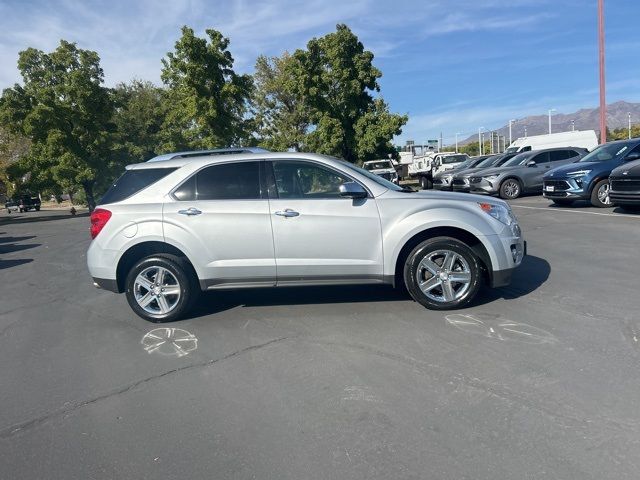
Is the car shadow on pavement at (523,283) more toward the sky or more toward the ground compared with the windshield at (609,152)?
more toward the ground

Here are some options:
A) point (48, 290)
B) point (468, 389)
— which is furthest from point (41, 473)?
point (48, 290)

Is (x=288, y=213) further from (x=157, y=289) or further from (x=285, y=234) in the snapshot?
(x=157, y=289)

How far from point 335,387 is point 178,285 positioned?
97.4 inches

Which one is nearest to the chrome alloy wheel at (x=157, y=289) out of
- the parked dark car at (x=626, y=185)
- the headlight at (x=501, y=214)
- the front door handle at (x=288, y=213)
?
the front door handle at (x=288, y=213)

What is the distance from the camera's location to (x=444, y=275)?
17.3 ft

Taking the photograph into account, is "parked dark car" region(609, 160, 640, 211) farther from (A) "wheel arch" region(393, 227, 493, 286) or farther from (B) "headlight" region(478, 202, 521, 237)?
(A) "wheel arch" region(393, 227, 493, 286)

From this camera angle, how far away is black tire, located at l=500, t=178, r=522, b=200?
57.9 feet

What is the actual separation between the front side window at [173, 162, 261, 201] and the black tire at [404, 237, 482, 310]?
6.13 ft

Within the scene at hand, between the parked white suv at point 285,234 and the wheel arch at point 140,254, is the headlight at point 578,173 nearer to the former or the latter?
the parked white suv at point 285,234

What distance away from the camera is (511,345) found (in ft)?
14.2

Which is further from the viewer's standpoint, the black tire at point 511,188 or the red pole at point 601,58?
the red pole at point 601,58

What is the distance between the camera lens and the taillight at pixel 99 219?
18.1 ft

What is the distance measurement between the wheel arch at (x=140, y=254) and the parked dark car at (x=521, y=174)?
1441 cm

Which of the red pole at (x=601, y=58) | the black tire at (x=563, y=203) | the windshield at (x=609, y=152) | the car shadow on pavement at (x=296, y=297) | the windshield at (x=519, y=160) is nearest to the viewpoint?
the car shadow on pavement at (x=296, y=297)
